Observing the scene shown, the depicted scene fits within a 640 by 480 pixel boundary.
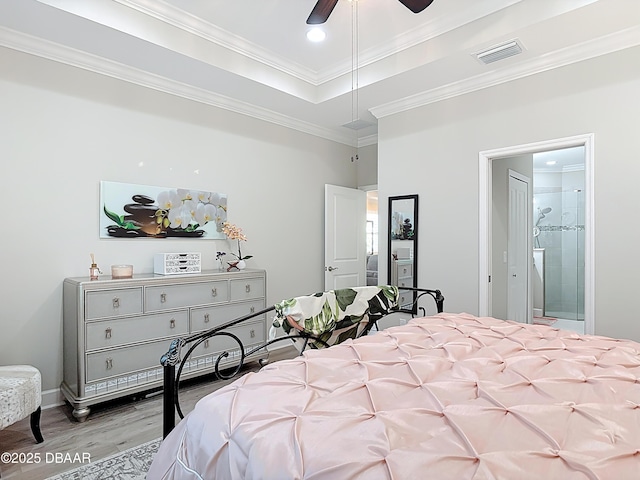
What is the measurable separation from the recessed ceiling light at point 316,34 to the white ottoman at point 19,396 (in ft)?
10.6

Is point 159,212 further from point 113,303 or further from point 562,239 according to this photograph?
point 562,239

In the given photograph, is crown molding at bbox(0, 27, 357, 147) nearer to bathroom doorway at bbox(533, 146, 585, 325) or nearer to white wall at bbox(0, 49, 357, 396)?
white wall at bbox(0, 49, 357, 396)

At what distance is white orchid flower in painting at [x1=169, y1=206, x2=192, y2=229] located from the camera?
12.6 feet

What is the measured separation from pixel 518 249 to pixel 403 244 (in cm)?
177

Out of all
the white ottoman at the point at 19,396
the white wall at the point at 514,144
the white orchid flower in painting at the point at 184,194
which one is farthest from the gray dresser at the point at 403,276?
the white ottoman at the point at 19,396

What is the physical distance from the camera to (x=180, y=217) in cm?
389

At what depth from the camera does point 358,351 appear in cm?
167

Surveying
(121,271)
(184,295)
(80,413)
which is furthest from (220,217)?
A: (80,413)

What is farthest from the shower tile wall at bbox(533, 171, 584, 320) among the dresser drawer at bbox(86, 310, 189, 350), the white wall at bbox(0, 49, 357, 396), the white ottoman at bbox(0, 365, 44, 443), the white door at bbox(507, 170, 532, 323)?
the white ottoman at bbox(0, 365, 44, 443)

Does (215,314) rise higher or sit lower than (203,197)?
lower

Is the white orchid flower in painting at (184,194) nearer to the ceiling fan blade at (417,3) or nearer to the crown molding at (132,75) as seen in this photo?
the crown molding at (132,75)

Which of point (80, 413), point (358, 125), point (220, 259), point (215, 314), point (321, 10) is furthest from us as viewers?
point (358, 125)

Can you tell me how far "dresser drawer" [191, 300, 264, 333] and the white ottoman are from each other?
3.95 ft

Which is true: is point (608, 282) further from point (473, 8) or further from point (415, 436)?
point (415, 436)
